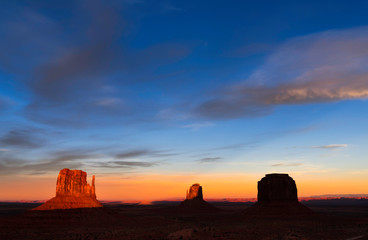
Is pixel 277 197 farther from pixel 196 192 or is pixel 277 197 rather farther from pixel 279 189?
pixel 196 192

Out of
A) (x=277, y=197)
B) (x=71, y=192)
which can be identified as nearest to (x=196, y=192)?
(x=277, y=197)

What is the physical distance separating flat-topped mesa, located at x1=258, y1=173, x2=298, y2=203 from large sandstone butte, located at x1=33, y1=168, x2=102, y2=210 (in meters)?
54.2

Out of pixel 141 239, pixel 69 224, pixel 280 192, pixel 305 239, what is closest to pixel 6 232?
pixel 69 224

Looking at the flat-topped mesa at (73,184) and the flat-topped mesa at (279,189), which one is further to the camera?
the flat-topped mesa at (279,189)

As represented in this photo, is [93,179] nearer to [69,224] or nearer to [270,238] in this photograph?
[69,224]

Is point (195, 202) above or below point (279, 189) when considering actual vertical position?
below

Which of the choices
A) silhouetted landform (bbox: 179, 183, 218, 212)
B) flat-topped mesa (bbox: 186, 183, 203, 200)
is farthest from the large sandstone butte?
flat-topped mesa (bbox: 186, 183, 203, 200)

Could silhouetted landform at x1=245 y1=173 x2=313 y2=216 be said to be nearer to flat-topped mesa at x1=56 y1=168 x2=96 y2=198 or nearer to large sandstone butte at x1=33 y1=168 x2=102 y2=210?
large sandstone butte at x1=33 y1=168 x2=102 y2=210

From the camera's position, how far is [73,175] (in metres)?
99.2

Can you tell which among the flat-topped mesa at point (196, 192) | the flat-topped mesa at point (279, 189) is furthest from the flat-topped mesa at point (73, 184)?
the flat-topped mesa at point (196, 192)

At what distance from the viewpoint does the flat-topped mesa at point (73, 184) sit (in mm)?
95000

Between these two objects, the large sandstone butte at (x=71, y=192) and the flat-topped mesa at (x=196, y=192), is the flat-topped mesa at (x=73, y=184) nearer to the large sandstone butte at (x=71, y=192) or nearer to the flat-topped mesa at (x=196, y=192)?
the large sandstone butte at (x=71, y=192)

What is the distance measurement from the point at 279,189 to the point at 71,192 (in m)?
64.9

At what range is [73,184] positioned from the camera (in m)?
98.0
